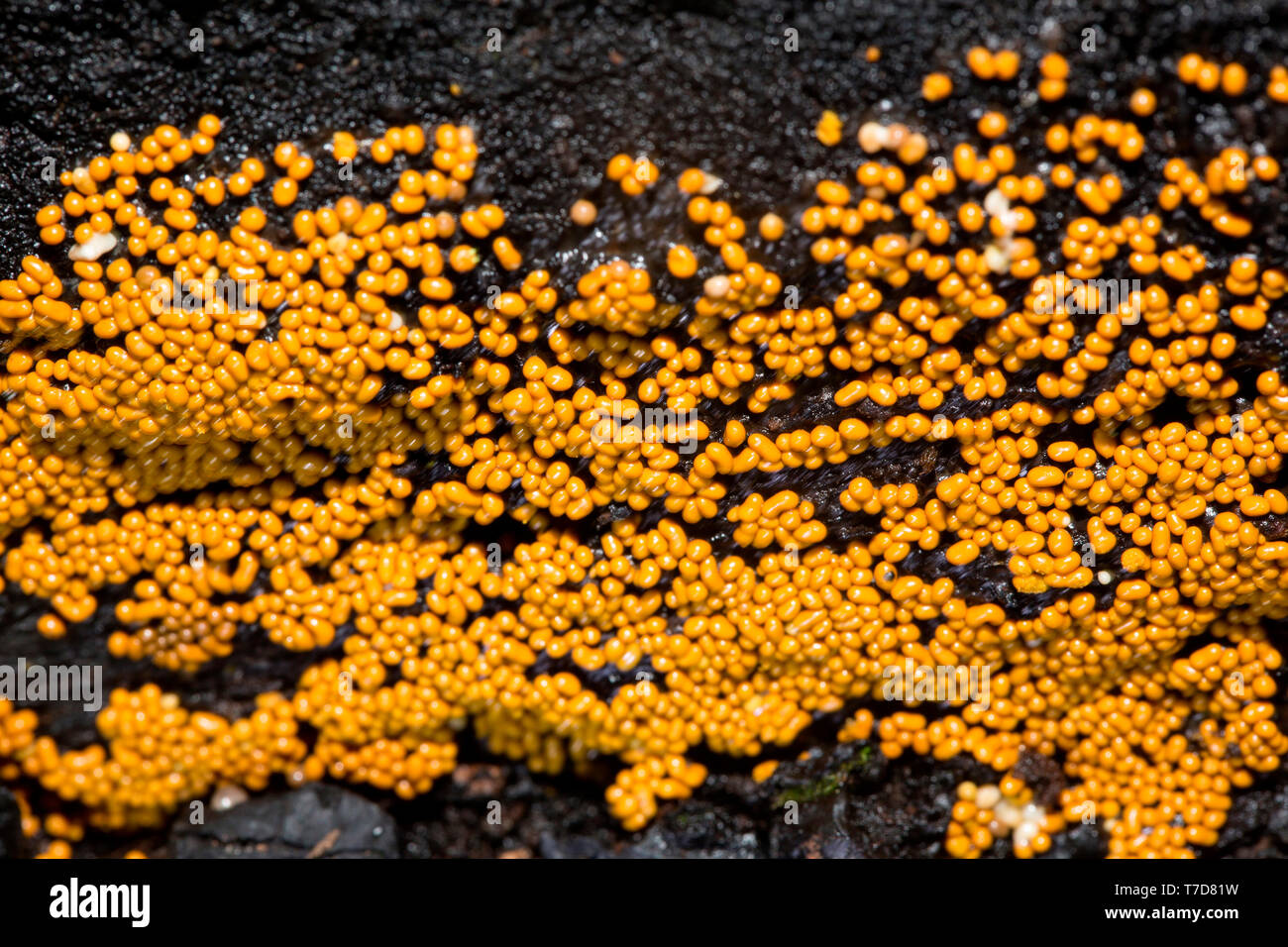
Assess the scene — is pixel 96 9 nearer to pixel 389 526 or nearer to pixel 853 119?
pixel 389 526

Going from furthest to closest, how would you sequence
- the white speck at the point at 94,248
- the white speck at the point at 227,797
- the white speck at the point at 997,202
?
the white speck at the point at 227,797
the white speck at the point at 94,248
the white speck at the point at 997,202

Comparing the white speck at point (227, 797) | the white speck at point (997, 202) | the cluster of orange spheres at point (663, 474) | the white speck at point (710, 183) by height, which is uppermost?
the white speck at point (710, 183)

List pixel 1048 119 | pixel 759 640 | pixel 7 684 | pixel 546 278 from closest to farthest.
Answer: pixel 1048 119 < pixel 546 278 < pixel 759 640 < pixel 7 684

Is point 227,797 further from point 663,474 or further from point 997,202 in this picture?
point 997,202

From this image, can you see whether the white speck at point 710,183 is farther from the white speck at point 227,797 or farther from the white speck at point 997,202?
the white speck at point 227,797

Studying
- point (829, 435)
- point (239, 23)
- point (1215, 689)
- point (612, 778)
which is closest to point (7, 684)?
point (612, 778)

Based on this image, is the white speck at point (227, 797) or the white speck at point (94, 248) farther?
the white speck at point (227, 797)

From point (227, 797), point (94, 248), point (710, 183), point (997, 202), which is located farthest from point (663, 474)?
point (227, 797)

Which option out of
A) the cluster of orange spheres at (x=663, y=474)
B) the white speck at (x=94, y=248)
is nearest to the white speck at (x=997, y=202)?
the cluster of orange spheres at (x=663, y=474)

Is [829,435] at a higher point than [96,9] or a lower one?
lower
